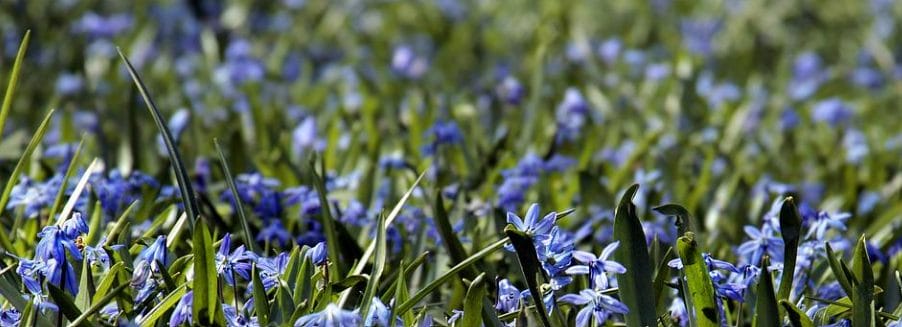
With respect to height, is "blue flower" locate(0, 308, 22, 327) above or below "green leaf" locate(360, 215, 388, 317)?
below

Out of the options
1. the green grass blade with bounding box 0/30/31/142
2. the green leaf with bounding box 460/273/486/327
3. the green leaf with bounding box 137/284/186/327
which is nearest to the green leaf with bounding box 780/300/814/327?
the green leaf with bounding box 460/273/486/327

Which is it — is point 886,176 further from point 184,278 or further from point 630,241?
point 184,278

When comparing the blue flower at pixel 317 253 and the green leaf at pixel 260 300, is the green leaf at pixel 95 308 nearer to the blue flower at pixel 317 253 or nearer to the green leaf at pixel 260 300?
the green leaf at pixel 260 300

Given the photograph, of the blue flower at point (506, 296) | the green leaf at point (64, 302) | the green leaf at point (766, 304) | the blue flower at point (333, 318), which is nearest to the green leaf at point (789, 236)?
the green leaf at point (766, 304)

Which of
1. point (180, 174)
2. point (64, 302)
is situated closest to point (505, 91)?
point (180, 174)

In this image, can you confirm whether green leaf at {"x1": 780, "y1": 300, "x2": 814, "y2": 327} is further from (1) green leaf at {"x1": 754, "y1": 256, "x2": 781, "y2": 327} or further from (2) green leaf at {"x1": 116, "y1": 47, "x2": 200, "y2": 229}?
(2) green leaf at {"x1": 116, "y1": 47, "x2": 200, "y2": 229}

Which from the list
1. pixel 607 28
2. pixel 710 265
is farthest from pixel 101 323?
pixel 607 28

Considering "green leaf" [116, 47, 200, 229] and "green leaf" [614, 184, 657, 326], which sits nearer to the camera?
"green leaf" [614, 184, 657, 326]
